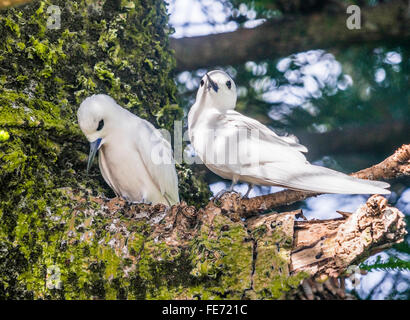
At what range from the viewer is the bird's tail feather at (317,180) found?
96.4 inches

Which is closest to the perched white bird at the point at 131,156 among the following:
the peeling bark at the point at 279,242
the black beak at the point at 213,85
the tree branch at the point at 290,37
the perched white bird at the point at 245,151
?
the perched white bird at the point at 245,151

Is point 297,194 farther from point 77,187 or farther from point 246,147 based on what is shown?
point 77,187

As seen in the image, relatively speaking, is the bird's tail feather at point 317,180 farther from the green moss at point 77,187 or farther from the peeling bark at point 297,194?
the green moss at point 77,187

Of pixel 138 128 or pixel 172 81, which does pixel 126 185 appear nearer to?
pixel 138 128

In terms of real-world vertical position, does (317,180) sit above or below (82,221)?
above

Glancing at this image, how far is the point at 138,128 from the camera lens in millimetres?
3428

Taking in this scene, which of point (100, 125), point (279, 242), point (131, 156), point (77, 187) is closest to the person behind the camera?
point (279, 242)

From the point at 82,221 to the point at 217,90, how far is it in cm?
126

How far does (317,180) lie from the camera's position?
264cm

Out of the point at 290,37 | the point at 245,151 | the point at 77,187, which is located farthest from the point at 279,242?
the point at 290,37

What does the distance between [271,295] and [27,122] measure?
1.63 m

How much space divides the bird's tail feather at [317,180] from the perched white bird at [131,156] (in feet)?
2.78

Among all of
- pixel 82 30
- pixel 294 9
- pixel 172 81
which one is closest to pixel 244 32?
pixel 294 9
